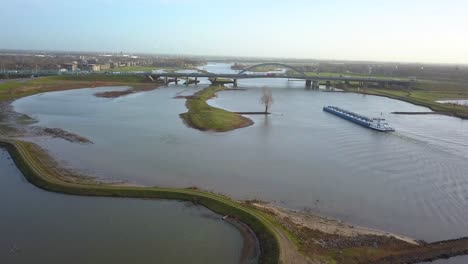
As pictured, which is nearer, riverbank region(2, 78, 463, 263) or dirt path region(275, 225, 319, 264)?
dirt path region(275, 225, 319, 264)

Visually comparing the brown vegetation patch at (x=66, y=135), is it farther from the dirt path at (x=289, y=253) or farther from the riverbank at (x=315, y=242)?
the dirt path at (x=289, y=253)

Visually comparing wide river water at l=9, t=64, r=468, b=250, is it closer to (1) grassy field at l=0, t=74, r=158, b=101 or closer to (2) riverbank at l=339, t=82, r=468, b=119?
(2) riverbank at l=339, t=82, r=468, b=119

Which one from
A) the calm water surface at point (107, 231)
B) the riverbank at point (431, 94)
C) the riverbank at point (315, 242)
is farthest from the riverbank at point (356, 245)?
the riverbank at point (431, 94)

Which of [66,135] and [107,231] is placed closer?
[107,231]

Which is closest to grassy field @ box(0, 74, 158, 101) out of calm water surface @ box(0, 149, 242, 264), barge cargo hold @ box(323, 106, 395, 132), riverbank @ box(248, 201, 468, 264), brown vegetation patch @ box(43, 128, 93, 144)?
brown vegetation patch @ box(43, 128, 93, 144)

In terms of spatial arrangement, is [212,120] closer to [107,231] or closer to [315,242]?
[107,231]

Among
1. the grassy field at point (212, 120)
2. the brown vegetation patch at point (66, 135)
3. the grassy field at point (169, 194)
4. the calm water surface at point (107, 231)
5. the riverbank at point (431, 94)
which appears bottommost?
the calm water surface at point (107, 231)

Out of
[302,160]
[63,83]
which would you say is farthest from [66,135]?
[63,83]
